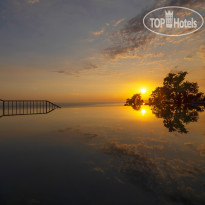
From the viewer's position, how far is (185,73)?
53719 millimetres

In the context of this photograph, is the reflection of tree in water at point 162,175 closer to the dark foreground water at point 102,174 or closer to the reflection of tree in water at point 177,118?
the dark foreground water at point 102,174

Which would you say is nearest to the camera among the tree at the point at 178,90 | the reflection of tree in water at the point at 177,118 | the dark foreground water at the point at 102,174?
the dark foreground water at the point at 102,174

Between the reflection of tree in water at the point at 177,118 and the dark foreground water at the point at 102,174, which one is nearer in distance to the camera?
the dark foreground water at the point at 102,174

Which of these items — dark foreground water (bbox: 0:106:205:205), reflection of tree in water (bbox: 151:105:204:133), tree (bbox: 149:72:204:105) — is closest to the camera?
dark foreground water (bbox: 0:106:205:205)

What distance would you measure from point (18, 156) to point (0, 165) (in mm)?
865

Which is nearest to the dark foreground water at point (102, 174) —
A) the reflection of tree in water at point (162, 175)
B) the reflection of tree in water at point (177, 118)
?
the reflection of tree in water at point (162, 175)

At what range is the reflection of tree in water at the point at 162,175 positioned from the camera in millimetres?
3221

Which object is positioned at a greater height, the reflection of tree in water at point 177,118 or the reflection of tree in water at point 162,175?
the reflection of tree in water at point 177,118

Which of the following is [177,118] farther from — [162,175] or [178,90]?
[178,90]

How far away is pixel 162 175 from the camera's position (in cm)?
412

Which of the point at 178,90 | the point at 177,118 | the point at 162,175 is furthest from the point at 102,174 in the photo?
the point at 178,90

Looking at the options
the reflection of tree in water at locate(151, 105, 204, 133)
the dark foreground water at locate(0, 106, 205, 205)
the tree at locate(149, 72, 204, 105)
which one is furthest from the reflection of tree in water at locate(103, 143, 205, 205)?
the tree at locate(149, 72, 204, 105)

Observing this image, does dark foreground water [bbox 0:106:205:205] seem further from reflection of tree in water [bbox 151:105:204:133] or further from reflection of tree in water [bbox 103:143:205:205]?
reflection of tree in water [bbox 151:105:204:133]

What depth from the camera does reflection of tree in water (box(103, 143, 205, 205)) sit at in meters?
3.22
